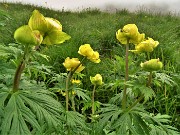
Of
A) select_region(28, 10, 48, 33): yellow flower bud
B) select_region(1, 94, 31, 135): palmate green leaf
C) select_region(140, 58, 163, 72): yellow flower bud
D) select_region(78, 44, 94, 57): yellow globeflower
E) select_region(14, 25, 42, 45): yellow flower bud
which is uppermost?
select_region(28, 10, 48, 33): yellow flower bud

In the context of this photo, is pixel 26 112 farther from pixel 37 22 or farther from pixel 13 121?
pixel 37 22

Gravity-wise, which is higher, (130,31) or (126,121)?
(130,31)

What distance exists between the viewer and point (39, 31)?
0.93 m

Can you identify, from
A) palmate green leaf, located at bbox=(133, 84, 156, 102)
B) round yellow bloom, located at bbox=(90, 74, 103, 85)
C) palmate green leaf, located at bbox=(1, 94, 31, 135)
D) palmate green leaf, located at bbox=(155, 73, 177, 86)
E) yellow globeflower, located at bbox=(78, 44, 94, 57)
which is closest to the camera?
palmate green leaf, located at bbox=(1, 94, 31, 135)

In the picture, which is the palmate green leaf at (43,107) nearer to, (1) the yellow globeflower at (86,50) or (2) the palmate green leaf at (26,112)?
(2) the palmate green leaf at (26,112)

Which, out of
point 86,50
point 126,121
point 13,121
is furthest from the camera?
point 86,50

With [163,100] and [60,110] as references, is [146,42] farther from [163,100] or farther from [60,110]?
[163,100]

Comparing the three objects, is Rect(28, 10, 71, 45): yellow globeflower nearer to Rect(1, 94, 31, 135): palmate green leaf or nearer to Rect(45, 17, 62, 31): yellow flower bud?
Rect(45, 17, 62, 31): yellow flower bud

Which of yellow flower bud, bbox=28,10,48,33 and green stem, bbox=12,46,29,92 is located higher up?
yellow flower bud, bbox=28,10,48,33

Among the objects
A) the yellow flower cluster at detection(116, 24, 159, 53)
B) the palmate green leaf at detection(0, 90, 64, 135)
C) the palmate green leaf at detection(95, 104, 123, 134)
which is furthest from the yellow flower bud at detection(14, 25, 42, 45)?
the yellow flower cluster at detection(116, 24, 159, 53)

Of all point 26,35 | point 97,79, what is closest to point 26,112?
point 26,35

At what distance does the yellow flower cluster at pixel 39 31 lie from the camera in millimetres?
850

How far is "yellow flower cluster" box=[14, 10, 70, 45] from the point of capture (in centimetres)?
85

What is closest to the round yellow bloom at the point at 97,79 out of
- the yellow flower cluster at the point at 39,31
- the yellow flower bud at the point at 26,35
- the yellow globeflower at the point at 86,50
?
the yellow globeflower at the point at 86,50
